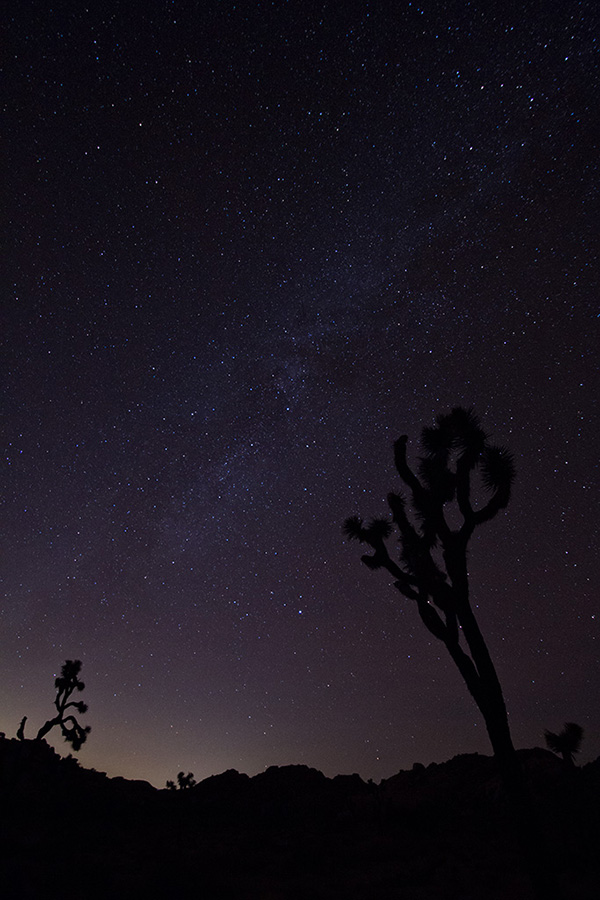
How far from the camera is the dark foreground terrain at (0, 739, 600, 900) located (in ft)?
32.0

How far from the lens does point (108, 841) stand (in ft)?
49.2

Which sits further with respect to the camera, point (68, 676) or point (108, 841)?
point (68, 676)

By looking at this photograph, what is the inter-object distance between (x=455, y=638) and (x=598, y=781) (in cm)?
1556

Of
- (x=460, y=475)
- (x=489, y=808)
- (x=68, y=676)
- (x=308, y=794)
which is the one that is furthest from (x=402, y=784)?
(x=460, y=475)

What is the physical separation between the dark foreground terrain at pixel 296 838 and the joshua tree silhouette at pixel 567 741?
0.54 meters

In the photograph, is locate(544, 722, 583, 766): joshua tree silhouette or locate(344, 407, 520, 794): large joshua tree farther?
locate(544, 722, 583, 766): joshua tree silhouette

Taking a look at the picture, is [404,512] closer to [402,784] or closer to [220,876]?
[220,876]

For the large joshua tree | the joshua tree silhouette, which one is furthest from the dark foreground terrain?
the large joshua tree

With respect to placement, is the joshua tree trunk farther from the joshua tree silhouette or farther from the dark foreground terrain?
the joshua tree silhouette

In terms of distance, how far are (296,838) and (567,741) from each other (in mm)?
10044

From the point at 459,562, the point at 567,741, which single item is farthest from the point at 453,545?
the point at 567,741

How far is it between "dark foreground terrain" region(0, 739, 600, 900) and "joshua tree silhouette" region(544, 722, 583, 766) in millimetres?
536

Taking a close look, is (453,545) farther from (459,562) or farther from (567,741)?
(567,741)

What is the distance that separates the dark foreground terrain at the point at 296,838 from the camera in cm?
977
